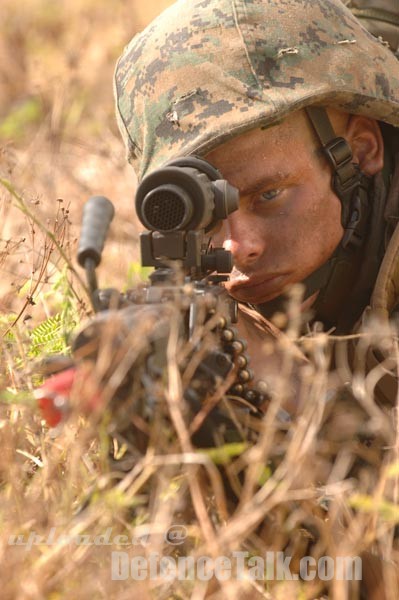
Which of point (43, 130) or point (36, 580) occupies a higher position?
point (43, 130)

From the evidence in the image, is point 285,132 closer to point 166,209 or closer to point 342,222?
point 342,222

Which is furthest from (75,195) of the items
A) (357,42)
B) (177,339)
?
(177,339)

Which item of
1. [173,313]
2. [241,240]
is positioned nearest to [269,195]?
[241,240]

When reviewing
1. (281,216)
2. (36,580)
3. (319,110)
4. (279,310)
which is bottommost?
(36,580)

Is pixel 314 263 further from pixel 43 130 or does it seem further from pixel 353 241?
pixel 43 130

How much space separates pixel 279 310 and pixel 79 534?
1538 millimetres

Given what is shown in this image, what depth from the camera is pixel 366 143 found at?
12.8ft

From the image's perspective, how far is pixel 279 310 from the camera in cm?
367

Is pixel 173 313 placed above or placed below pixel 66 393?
above

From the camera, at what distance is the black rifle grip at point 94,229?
247 centimetres

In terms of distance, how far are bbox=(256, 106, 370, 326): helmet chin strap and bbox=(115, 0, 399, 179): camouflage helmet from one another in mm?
123

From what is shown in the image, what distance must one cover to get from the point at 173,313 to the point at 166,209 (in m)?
0.48

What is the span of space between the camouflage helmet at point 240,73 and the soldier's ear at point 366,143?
0.07m

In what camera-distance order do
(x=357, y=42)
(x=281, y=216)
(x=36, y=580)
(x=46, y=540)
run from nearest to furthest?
(x=36, y=580)
(x=46, y=540)
(x=281, y=216)
(x=357, y=42)
